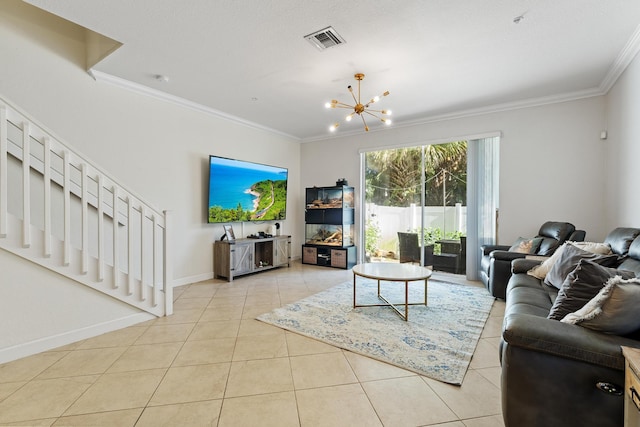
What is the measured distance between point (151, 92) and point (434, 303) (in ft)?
15.4

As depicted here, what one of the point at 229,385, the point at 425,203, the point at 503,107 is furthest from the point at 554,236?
the point at 229,385

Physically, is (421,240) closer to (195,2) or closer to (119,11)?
(195,2)

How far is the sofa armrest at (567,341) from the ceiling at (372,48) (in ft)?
7.71

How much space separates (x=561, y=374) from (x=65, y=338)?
3510 mm

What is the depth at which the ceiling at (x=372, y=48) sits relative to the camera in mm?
2320

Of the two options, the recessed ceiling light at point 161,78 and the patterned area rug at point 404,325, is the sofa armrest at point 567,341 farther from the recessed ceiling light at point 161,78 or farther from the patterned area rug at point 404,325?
the recessed ceiling light at point 161,78

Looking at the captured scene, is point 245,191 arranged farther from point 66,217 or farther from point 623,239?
point 623,239

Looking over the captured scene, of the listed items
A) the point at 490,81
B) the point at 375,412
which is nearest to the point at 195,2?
A: the point at 375,412

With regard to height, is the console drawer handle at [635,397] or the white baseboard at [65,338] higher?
the console drawer handle at [635,397]

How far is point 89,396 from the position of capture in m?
1.80

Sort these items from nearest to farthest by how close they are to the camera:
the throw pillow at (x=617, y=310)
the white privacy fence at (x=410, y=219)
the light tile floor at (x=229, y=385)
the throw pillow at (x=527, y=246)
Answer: the throw pillow at (x=617, y=310) → the light tile floor at (x=229, y=385) → the throw pillow at (x=527, y=246) → the white privacy fence at (x=410, y=219)

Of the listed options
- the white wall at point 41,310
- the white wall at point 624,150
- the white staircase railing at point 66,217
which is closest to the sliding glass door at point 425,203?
the white wall at point 624,150

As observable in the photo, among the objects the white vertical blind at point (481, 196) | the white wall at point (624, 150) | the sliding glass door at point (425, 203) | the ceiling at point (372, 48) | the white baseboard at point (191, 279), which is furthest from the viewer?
the sliding glass door at point (425, 203)

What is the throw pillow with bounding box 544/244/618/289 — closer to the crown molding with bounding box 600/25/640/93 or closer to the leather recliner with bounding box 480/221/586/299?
the leather recliner with bounding box 480/221/586/299
